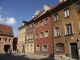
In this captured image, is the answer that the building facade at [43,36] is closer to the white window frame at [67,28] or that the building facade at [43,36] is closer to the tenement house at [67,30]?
the tenement house at [67,30]

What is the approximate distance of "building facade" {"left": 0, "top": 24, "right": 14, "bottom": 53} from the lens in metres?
51.0

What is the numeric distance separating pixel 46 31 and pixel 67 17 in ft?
25.6

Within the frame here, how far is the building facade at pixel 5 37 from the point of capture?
167 feet

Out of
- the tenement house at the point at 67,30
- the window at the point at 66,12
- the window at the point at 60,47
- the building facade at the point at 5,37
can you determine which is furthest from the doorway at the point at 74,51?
the building facade at the point at 5,37

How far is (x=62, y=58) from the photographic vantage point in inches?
847

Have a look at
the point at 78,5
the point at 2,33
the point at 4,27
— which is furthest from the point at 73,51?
the point at 4,27

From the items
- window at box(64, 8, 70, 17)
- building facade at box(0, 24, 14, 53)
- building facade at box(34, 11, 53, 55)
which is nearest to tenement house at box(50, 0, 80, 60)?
window at box(64, 8, 70, 17)

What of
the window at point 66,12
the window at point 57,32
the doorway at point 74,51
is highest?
the window at point 66,12

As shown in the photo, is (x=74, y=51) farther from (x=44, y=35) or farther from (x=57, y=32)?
(x=44, y=35)

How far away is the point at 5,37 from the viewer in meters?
52.6

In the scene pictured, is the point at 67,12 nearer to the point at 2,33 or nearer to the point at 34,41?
the point at 34,41

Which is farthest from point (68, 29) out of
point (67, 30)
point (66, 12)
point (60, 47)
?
point (60, 47)

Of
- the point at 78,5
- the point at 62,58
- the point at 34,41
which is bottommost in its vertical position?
the point at 62,58

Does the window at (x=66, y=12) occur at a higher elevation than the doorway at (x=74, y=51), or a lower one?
higher
